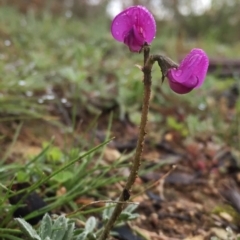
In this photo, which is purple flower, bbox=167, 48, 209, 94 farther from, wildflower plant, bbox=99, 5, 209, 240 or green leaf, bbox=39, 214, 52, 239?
green leaf, bbox=39, 214, 52, 239

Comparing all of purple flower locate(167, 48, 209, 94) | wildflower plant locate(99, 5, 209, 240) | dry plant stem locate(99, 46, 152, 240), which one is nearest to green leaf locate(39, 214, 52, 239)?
dry plant stem locate(99, 46, 152, 240)

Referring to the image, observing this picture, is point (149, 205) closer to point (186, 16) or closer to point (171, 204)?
point (171, 204)

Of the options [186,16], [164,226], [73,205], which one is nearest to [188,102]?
[164,226]

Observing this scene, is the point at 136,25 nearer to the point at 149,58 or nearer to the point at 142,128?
the point at 149,58

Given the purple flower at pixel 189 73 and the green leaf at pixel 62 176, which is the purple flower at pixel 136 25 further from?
the green leaf at pixel 62 176

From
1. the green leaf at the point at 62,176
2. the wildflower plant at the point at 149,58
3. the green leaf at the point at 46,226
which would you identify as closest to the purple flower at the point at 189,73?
the wildflower plant at the point at 149,58

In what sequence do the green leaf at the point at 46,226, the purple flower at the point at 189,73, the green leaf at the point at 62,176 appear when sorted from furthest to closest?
the green leaf at the point at 62,176 → the green leaf at the point at 46,226 → the purple flower at the point at 189,73
